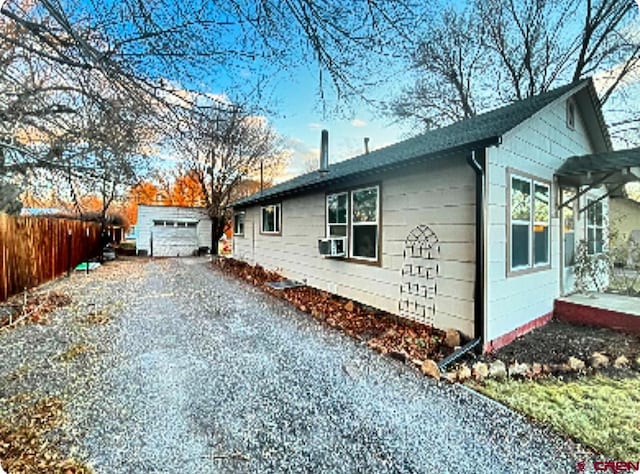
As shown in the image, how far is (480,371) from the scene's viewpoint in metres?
3.28

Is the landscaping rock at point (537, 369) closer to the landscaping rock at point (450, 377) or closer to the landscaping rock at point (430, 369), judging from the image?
the landscaping rock at point (450, 377)

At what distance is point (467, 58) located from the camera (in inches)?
505

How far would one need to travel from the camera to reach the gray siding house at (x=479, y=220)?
153 inches

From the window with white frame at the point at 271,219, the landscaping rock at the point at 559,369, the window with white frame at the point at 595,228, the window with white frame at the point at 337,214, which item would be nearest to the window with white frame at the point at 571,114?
the window with white frame at the point at 595,228

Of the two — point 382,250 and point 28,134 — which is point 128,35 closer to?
point 28,134

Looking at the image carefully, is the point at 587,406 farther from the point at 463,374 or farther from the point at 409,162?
the point at 409,162

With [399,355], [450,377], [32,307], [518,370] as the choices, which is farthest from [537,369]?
[32,307]

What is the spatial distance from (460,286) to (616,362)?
1.86 metres

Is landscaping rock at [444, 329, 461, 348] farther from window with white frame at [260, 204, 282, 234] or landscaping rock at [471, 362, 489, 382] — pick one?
window with white frame at [260, 204, 282, 234]

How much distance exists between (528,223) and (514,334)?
5.52 feet

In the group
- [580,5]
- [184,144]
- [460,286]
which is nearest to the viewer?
[184,144]

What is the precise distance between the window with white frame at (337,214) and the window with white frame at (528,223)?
2942mm

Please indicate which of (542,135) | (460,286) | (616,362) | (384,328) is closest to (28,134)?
(384,328)

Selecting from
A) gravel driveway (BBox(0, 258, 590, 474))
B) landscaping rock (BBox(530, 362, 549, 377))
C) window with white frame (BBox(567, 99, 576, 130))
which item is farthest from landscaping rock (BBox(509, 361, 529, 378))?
window with white frame (BBox(567, 99, 576, 130))
